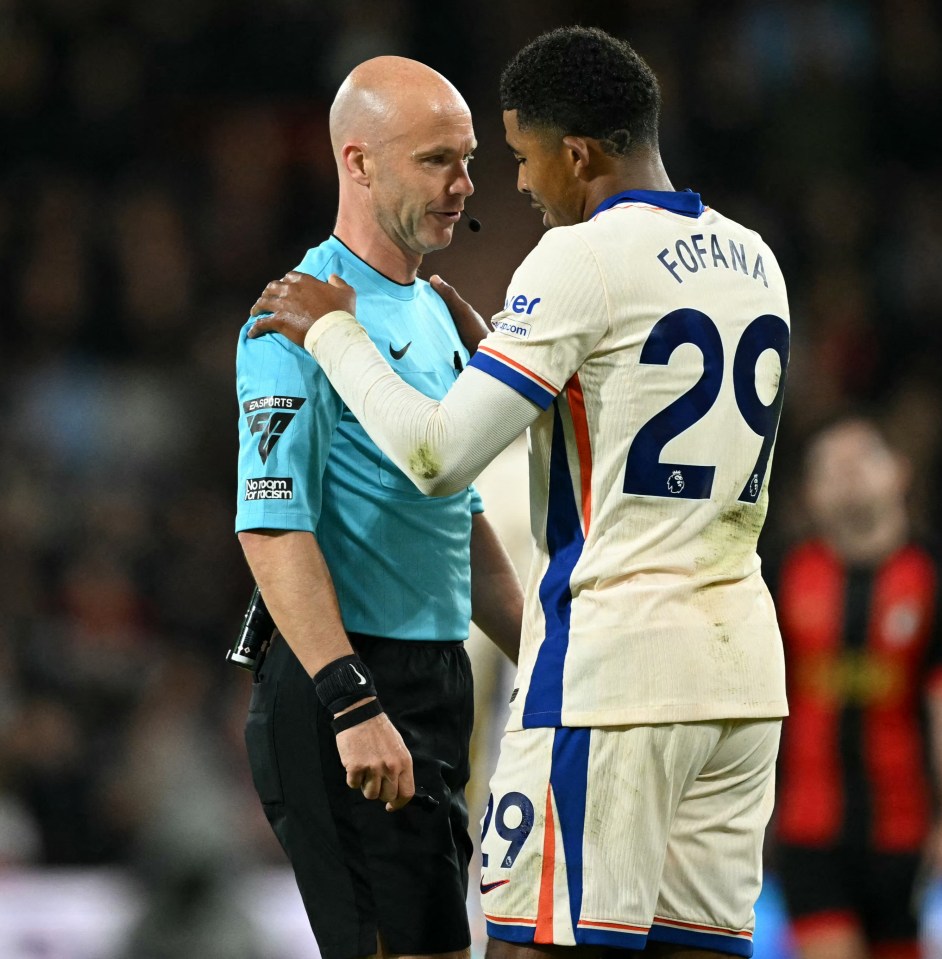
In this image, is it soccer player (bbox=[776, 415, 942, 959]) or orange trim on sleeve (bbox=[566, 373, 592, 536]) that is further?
soccer player (bbox=[776, 415, 942, 959])

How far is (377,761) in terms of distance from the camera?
10.2 ft

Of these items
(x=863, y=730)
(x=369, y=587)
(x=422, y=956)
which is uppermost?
(x=369, y=587)

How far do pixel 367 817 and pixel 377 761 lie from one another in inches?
9.4

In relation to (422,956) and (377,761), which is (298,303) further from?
(422,956)

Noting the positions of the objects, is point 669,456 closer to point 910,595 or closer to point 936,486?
point 910,595

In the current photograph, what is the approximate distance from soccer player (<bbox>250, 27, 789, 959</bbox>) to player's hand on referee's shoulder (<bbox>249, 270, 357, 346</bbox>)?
36 mm

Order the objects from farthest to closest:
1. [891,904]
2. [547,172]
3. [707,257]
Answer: [891,904]
[547,172]
[707,257]

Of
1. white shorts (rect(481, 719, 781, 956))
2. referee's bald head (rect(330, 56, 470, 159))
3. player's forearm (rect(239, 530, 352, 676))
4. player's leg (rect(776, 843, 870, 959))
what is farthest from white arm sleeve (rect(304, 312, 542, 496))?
player's leg (rect(776, 843, 870, 959))

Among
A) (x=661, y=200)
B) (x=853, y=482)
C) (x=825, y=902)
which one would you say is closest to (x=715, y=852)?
(x=661, y=200)

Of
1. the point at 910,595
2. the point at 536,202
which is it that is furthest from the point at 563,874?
the point at 910,595

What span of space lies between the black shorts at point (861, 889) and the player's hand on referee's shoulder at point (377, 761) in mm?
3383

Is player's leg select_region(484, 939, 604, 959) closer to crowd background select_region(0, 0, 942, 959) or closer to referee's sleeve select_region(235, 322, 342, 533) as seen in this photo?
referee's sleeve select_region(235, 322, 342, 533)

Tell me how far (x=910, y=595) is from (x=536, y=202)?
11.2 feet

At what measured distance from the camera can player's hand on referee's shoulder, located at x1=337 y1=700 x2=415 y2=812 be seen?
310 centimetres
